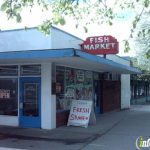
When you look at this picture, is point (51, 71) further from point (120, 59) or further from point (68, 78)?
point (120, 59)

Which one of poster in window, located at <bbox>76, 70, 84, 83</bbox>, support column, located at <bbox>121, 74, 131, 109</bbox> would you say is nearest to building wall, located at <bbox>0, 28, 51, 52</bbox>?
poster in window, located at <bbox>76, 70, 84, 83</bbox>

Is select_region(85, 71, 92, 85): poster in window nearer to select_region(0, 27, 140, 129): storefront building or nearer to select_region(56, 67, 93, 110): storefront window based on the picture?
select_region(56, 67, 93, 110): storefront window

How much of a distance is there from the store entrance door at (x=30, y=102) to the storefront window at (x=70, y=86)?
0.92 m

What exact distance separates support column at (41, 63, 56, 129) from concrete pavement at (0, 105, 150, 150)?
462 millimetres

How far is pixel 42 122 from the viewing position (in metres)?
16.1

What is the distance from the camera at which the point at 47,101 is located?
634 inches

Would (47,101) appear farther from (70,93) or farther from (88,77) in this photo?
(88,77)

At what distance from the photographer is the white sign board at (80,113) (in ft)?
55.8

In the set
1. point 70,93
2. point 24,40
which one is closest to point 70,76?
A: point 70,93

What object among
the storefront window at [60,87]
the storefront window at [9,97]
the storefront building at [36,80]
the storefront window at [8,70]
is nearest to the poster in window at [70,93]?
the storefront building at [36,80]

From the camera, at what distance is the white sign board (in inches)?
670

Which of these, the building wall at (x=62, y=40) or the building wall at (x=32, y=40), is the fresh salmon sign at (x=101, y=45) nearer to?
the building wall at (x=62, y=40)

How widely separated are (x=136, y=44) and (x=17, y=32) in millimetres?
14365

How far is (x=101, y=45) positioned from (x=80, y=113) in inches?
176
